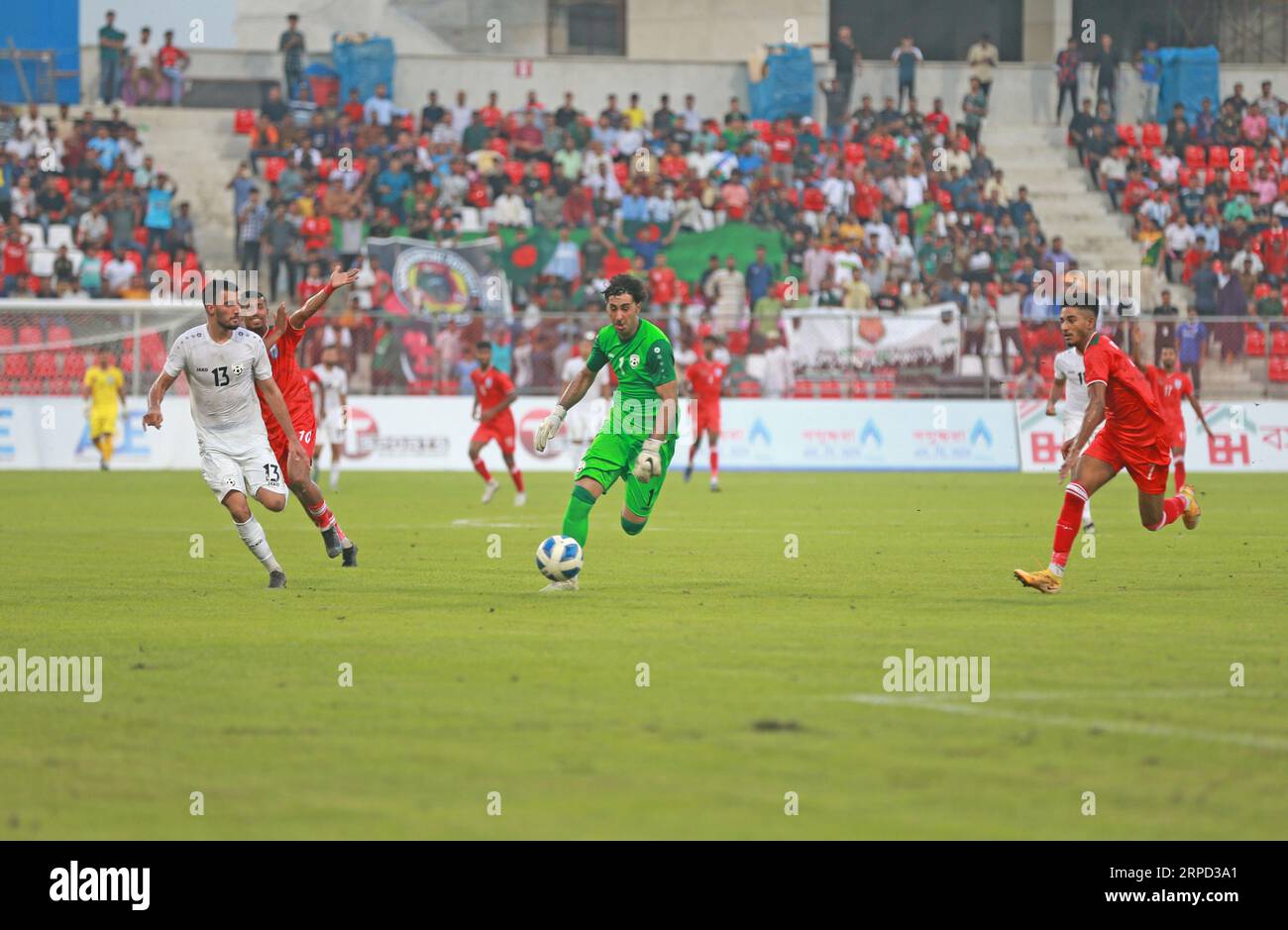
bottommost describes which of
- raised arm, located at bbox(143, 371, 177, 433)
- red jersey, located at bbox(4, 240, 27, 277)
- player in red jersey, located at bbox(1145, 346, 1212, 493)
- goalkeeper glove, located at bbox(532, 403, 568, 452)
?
player in red jersey, located at bbox(1145, 346, 1212, 493)

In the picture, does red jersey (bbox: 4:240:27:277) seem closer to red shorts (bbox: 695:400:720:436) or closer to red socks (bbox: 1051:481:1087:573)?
red shorts (bbox: 695:400:720:436)

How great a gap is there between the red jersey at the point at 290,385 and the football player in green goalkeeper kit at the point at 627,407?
281 centimetres

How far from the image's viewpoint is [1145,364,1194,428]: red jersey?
24891 mm

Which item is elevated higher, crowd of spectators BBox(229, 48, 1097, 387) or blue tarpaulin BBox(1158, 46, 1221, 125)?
blue tarpaulin BBox(1158, 46, 1221, 125)

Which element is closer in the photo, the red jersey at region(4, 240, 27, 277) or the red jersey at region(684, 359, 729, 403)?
the red jersey at region(684, 359, 729, 403)

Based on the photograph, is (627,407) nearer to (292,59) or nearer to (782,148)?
(782,148)

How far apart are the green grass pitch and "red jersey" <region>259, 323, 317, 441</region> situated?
1.24 metres

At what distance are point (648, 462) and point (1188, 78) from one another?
3741 cm

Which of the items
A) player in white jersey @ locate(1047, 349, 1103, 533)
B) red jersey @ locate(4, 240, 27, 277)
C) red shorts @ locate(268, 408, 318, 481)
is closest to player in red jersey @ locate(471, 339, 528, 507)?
player in white jersey @ locate(1047, 349, 1103, 533)

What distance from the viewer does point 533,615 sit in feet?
39.1

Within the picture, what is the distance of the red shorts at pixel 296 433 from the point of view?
49.4 ft

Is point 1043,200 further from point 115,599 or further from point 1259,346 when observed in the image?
point 115,599
